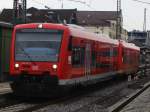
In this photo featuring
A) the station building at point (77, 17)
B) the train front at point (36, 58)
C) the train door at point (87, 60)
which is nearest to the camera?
the train front at point (36, 58)

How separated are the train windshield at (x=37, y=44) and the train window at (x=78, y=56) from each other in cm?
120

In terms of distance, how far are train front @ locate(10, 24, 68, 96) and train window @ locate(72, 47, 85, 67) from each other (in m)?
1.29

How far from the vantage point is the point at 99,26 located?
389ft

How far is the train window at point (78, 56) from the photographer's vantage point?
21706 millimetres

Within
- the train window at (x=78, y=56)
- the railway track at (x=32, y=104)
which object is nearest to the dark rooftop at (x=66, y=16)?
the train window at (x=78, y=56)

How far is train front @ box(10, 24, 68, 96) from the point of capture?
65.5 feet

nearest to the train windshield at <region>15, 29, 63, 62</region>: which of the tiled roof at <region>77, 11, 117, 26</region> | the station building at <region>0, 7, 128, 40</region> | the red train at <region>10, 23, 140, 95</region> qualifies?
the red train at <region>10, 23, 140, 95</region>

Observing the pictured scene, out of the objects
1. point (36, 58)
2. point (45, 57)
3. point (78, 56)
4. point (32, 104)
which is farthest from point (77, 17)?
point (32, 104)

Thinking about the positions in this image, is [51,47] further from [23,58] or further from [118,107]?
[118,107]

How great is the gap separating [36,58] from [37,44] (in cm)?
54

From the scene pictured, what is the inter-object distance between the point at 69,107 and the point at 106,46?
13.0 metres

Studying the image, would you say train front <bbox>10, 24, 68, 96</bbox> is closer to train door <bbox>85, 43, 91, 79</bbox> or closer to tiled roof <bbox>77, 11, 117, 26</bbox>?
train door <bbox>85, 43, 91, 79</bbox>

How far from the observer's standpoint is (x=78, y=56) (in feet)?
74.1

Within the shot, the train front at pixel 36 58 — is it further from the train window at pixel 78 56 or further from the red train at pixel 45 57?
the train window at pixel 78 56
